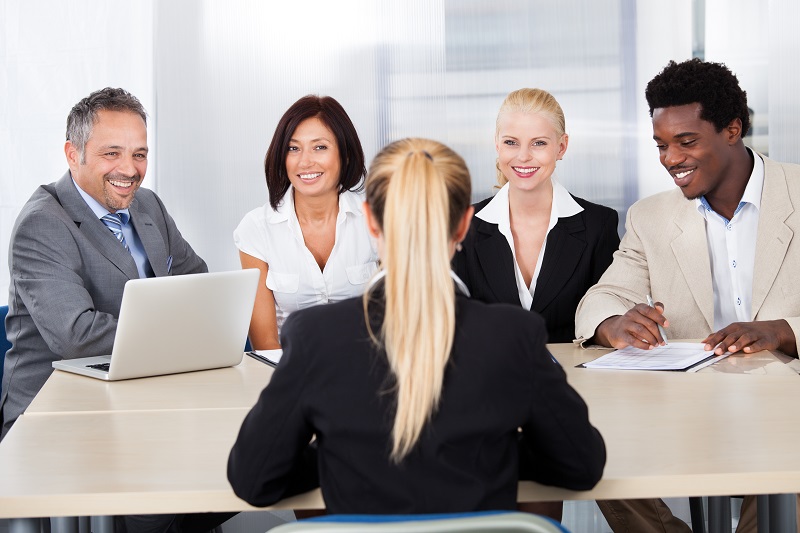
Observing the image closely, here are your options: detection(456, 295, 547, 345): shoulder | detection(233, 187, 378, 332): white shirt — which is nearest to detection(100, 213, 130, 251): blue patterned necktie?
detection(233, 187, 378, 332): white shirt

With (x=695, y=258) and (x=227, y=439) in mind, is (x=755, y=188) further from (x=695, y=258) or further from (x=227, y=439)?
(x=227, y=439)

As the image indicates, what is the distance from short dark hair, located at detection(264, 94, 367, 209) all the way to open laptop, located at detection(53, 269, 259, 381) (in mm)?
913

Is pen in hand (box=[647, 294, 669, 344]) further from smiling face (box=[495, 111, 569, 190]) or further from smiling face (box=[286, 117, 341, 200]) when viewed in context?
smiling face (box=[286, 117, 341, 200])

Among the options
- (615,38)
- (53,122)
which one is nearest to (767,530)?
(615,38)

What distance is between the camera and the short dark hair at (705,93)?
9.13 feet

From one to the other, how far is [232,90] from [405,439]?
3054 mm

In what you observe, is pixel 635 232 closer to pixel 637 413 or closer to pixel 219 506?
pixel 637 413

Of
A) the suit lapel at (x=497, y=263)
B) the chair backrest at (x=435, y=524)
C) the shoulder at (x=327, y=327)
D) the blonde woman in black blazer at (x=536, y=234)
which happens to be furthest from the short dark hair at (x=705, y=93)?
the chair backrest at (x=435, y=524)

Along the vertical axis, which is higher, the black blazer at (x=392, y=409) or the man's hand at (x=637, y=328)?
the black blazer at (x=392, y=409)

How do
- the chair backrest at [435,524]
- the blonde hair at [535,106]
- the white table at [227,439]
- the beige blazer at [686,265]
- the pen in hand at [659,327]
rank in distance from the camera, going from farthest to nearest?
1. the blonde hair at [535,106]
2. the beige blazer at [686,265]
3. the pen in hand at [659,327]
4. the white table at [227,439]
5. the chair backrest at [435,524]

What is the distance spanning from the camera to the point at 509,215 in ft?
10.4

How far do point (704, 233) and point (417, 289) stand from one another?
1.72 meters

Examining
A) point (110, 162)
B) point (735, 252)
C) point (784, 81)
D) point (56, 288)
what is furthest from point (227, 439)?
point (784, 81)

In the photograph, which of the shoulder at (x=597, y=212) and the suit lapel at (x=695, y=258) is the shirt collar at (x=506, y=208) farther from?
the suit lapel at (x=695, y=258)
